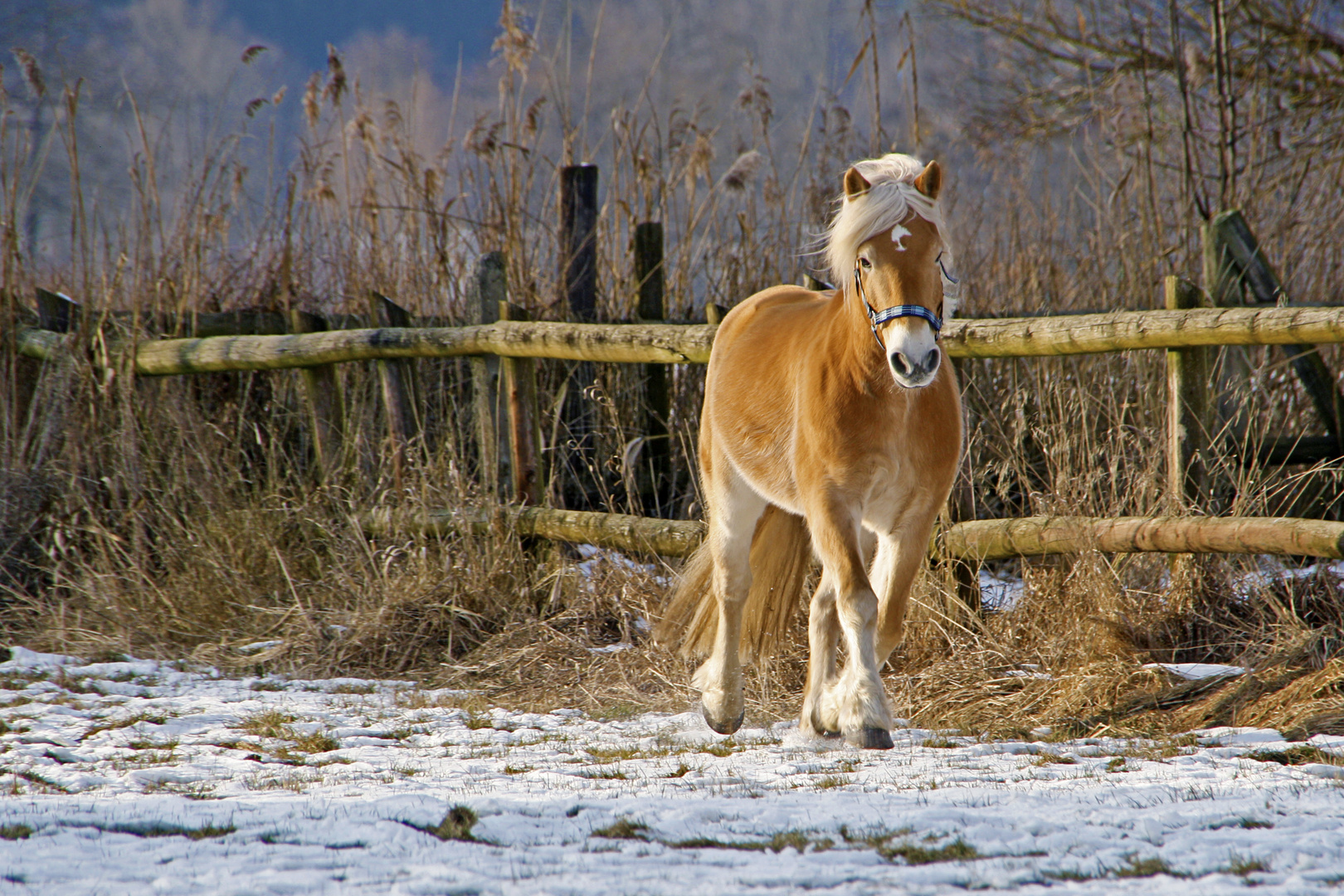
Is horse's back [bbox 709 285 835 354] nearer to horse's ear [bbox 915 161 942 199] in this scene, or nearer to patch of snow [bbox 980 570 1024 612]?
horse's ear [bbox 915 161 942 199]

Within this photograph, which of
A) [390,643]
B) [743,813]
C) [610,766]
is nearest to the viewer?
[743,813]

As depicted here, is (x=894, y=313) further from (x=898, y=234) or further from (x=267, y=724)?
(x=267, y=724)

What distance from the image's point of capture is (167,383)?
6.15 metres

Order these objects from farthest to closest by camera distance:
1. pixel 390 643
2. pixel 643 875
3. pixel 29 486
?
pixel 29 486, pixel 390 643, pixel 643 875

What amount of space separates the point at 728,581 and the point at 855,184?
4.85ft

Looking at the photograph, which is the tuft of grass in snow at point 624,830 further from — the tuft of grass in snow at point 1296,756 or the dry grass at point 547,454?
the tuft of grass in snow at point 1296,756

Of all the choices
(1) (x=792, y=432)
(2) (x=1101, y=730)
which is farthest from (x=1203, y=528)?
(1) (x=792, y=432)

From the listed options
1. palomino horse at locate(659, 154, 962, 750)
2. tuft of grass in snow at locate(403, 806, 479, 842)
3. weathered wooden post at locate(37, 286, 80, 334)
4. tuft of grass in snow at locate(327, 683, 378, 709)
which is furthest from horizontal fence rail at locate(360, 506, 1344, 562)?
weathered wooden post at locate(37, 286, 80, 334)

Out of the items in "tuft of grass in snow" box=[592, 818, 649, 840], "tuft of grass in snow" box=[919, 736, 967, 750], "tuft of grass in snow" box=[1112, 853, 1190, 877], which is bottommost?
"tuft of grass in snow" box=[919, 736, 967, 750]

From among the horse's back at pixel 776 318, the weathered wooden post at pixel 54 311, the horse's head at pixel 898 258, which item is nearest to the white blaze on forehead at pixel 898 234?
the horse's head at pixel 898 258

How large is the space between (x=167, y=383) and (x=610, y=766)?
13.3 ft

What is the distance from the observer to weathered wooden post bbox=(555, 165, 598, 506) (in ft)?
19.3

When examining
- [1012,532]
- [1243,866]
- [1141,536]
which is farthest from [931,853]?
[1012,532]

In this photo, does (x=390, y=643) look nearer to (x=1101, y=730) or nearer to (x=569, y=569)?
(x=569, y=569)
